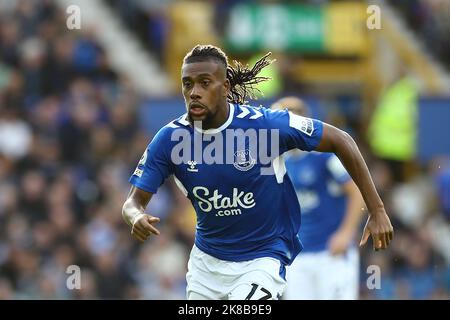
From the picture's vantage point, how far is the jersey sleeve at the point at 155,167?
26.6 ft

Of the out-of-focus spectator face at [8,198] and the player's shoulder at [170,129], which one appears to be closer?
the player's shoulder at [170,129]

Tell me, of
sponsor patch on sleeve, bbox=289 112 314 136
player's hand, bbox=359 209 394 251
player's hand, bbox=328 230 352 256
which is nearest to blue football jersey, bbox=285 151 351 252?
player's hand, bbox=328 230 352 256

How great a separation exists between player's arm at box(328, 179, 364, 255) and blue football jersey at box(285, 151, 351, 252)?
0.11m

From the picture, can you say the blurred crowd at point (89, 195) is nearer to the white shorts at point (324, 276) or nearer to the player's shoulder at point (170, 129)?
the white shorts at point (324, 276)

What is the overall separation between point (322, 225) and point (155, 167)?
11.2 feet

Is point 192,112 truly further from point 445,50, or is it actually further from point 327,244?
point 445,50

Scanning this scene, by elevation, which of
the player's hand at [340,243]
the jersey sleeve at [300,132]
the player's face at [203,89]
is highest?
the player's face at [203,89]

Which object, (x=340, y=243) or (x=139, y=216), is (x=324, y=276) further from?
(x=139, y=216)

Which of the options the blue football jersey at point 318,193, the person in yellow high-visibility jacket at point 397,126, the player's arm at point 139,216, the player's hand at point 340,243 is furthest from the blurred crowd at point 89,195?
the player's arm at point 139,216

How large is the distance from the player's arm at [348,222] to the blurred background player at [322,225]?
0.01 metres

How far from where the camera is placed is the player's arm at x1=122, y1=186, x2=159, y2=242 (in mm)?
7457

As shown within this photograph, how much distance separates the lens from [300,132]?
316 inches

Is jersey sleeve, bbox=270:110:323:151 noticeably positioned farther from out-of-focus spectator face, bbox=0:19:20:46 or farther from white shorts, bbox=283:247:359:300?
out-of-focus spectator face, bbox=0:19:20:46

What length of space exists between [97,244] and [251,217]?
7.09 meters
